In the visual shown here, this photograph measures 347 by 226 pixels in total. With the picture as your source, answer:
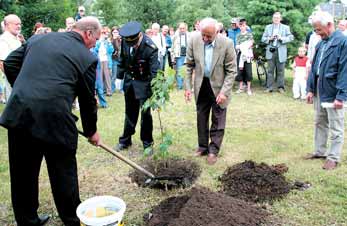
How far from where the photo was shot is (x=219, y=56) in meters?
5.54

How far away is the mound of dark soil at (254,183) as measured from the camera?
4.59 metres

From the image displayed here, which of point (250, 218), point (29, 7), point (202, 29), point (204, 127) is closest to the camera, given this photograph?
point (250, 218)

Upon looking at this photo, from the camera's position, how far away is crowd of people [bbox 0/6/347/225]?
10.6ft

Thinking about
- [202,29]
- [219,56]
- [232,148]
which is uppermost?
[202,29]

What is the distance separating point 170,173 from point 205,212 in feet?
4.94

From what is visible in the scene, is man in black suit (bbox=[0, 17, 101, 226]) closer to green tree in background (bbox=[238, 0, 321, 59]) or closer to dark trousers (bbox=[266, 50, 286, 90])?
dark trousers (bbox=[266, 50, 286, 90])

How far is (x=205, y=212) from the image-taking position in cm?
373

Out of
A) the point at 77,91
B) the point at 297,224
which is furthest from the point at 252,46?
the point at 77,91

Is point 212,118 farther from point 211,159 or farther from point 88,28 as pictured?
point 88,28

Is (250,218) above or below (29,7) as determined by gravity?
below

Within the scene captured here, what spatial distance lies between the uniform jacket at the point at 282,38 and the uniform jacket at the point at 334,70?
217 inches

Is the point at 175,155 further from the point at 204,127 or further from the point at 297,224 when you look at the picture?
the point at 297,224

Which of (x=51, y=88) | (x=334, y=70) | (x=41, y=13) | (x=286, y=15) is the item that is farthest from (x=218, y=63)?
(x=41, y=13)

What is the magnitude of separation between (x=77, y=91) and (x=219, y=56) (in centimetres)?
268
